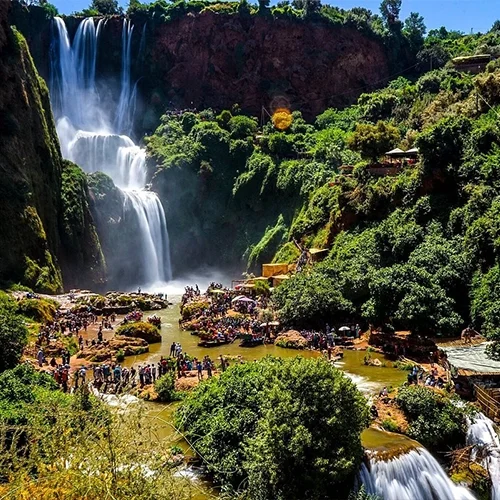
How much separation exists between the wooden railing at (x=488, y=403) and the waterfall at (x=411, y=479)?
316cm

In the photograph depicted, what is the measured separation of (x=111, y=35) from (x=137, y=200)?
3034cm

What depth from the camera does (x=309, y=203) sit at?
4825 centimetres

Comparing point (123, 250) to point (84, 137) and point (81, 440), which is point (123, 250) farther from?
point (81, 440)

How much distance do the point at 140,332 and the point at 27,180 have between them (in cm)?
1952

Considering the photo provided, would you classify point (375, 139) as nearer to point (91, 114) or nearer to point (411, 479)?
point (411, 479)

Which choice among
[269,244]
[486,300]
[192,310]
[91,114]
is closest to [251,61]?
[91,114]

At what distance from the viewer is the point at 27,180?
42750 millimetres

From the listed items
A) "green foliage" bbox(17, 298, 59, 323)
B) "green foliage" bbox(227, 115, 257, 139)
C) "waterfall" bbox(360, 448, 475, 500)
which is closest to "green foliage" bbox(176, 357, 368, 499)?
"waterfall" bbox(360, 448, 475, 500)

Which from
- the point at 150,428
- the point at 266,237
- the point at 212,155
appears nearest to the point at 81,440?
the point at 150,428

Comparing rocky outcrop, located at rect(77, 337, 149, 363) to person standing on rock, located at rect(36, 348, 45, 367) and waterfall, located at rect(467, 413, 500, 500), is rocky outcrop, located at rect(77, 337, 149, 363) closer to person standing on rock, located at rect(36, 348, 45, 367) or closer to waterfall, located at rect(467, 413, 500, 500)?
person standing on rock, located at rect(36, 348, 45, 367)

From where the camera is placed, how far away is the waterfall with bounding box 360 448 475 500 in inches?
534

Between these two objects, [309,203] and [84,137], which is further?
[84,137]

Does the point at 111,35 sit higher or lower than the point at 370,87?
higher

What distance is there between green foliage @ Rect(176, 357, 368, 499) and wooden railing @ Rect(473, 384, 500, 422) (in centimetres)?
546
